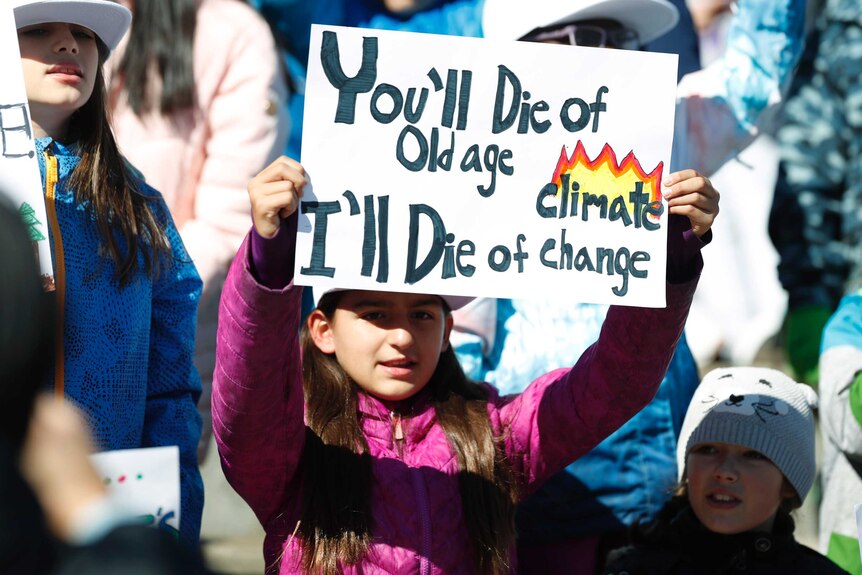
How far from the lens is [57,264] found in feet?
8.16

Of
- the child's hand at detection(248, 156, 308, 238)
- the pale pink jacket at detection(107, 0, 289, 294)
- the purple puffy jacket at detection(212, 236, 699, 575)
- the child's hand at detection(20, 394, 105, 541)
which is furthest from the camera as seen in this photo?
the pale pink jacket at detection(107, 0, 289, 294)

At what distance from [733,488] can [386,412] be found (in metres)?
0.90

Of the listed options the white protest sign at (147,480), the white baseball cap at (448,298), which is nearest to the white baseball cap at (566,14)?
the white baseball cap at (448,298)

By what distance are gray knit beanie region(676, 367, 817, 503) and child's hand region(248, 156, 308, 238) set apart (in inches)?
50.7

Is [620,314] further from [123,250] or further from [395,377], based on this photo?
[123,250]

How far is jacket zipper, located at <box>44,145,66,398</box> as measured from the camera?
2.46 meters

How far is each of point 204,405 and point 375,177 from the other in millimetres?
1489

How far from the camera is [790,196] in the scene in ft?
14.3

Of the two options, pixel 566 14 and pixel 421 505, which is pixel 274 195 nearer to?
pixel 421 505

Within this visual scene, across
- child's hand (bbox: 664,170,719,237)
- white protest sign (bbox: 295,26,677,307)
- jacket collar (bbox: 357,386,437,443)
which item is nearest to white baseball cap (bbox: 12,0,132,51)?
white protest sign (bbox: 295,26,677,307)

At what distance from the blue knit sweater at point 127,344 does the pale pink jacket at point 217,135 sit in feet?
2.84

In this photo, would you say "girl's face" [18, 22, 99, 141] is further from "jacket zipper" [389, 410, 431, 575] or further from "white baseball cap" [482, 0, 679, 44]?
"white baseball cap" [482, 0, 679, 44]

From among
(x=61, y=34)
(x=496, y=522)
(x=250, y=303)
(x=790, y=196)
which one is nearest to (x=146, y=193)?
(x=61, y=34)

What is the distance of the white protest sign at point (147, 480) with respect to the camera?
188cm
